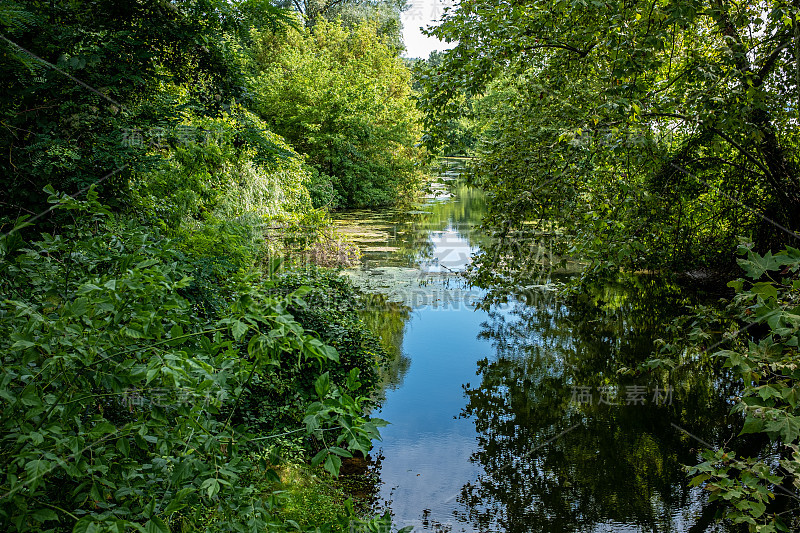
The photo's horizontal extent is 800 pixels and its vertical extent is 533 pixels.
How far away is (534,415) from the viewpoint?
23.1 feet

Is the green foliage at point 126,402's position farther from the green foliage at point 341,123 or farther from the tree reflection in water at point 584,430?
the green foliage at point 341,123

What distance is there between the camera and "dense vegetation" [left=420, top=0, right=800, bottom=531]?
4.00 meters

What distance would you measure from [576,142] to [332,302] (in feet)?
9.39

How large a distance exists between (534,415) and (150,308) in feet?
20.3

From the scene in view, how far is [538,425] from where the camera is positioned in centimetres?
678

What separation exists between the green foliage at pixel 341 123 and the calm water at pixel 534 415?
868 cm

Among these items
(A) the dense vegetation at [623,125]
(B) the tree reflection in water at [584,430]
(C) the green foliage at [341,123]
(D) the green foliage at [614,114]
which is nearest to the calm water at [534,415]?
(B) the tree reflection in water at [584,430]

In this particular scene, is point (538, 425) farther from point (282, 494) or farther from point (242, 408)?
point (282, 494)

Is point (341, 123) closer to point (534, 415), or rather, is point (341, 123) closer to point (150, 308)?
point (534, 415)

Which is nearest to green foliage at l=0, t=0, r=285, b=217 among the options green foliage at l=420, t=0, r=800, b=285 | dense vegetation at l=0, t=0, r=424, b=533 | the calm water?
dense vegetation at l=0, t=0, r=424, b=533

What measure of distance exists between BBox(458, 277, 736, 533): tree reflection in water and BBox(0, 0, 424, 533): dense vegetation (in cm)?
194

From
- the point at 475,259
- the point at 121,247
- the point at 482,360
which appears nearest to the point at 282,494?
the point at 121,247

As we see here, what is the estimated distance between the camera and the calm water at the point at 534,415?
5203 millimetres

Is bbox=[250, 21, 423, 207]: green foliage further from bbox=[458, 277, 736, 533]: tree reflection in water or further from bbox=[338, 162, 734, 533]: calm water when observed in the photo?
bbox=[458, 277, 736, 533]: tree reflection in water
